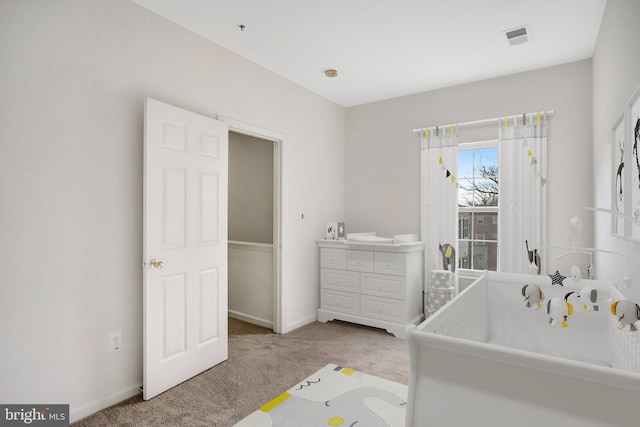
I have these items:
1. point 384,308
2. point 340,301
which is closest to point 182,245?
point 340,301

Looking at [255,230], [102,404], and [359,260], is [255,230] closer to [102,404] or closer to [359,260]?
[359,260]

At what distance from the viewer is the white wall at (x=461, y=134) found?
3.13m

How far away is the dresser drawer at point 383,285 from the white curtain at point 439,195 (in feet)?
1.55

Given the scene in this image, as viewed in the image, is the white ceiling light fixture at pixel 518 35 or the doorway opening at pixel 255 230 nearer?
the white ceiling light fixture at pixel 518 35

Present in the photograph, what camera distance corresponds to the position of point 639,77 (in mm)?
1465

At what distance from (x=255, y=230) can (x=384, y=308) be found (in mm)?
1704

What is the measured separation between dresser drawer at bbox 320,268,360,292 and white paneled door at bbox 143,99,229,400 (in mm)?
1392

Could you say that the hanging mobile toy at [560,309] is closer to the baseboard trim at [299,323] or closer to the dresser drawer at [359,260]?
the dresser drawer at [359,260]

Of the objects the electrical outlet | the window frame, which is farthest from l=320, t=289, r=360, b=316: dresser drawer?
the electrical outlet

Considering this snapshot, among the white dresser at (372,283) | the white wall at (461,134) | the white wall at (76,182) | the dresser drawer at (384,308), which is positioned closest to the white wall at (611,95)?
the white wall at (461,134)

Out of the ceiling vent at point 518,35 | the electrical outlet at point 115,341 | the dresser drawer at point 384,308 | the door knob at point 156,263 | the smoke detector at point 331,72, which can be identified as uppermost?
the smoke detector at point 331,72

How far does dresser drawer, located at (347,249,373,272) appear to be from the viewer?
3.63 meters

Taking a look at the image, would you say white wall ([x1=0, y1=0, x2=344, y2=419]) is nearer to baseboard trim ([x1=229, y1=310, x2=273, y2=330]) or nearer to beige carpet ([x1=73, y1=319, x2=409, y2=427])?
beige carpet ([x1=73, y1=319, x2=409, y2=427])

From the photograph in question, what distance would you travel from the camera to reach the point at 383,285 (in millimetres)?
3566
